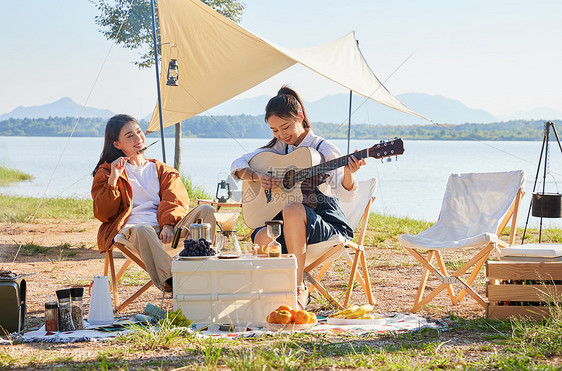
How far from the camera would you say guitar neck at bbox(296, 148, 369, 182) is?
10.3 feet

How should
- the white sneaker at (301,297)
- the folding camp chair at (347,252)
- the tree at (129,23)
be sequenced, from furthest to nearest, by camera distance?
the tree at (129,23) < the folding camp chair at (347,252) < the white sneaker at (301,297)

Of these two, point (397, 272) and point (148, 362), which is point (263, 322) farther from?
point (397, 272)

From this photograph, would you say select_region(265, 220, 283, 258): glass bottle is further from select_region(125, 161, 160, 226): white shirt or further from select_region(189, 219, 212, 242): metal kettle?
select_region(125, 161, 160, 226): white shirt

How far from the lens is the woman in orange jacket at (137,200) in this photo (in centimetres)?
300

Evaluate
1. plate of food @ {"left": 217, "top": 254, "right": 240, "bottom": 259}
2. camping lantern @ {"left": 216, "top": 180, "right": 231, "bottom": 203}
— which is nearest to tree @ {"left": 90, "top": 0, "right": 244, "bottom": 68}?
camping lantern @ {"left": 216, "top": 180, "right": 231, "bottom": 203}

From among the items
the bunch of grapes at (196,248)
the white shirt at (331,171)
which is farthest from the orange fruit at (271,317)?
the white shirt at (331,171)

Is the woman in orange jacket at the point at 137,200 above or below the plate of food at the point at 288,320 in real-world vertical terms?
above

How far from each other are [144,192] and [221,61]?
2.44 metres

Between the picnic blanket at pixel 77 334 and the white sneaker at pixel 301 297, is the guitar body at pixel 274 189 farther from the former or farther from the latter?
the picnic blanket at pixel 77 334

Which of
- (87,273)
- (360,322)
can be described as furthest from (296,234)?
(87,273)

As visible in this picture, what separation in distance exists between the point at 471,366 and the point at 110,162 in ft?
7.41

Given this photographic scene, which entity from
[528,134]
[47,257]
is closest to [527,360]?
[47,257]

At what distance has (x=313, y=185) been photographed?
10.6ft

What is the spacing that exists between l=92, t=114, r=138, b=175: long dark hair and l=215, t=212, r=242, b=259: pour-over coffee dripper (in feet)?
2.60
